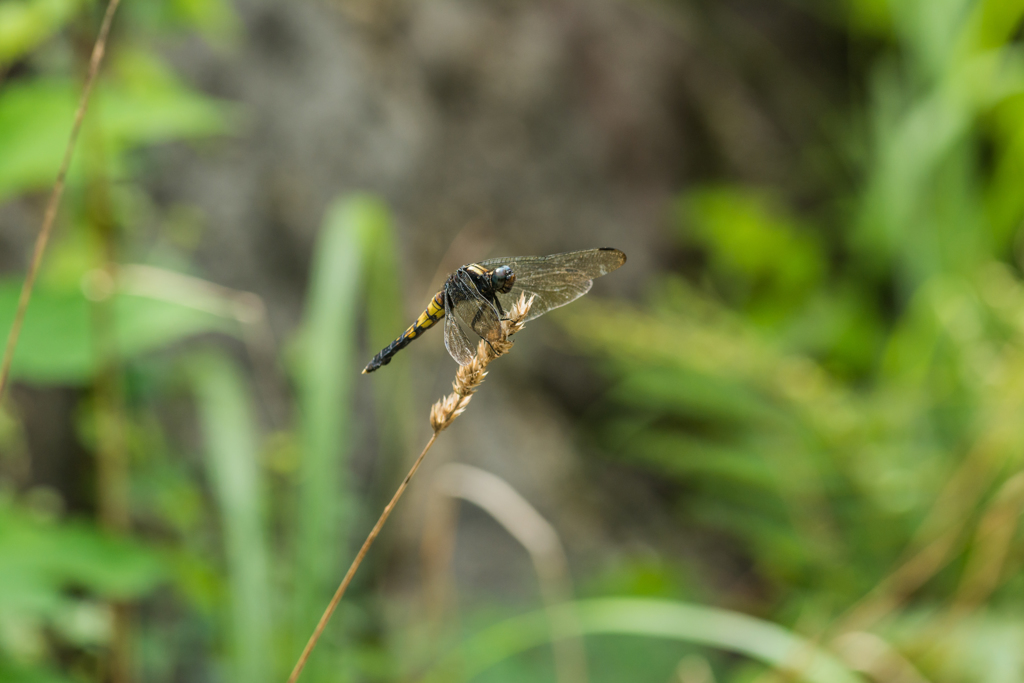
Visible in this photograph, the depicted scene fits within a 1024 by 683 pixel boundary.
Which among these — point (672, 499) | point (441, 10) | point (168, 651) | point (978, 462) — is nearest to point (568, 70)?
point (441, 10)

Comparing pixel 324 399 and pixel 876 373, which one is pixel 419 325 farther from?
pixel 876 373

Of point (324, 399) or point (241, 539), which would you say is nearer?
point (324, 399)

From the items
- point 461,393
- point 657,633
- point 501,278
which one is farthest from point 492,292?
point 657,633

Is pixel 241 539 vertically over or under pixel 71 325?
under

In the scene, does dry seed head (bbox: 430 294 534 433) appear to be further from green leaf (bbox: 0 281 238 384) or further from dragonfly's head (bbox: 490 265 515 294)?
green leaf (bbox: 0 281 238 384)

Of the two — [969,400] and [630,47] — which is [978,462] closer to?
[969,400]

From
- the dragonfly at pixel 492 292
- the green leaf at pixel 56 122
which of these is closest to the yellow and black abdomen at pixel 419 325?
the dragonfly at pixel 492 292

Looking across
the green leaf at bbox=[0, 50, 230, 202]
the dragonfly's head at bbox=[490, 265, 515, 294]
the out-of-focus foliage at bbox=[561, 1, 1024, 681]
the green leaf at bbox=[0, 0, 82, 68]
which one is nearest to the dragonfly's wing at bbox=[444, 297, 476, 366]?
the dragonfly's head at bbox=[490, 265, 515, 294]
